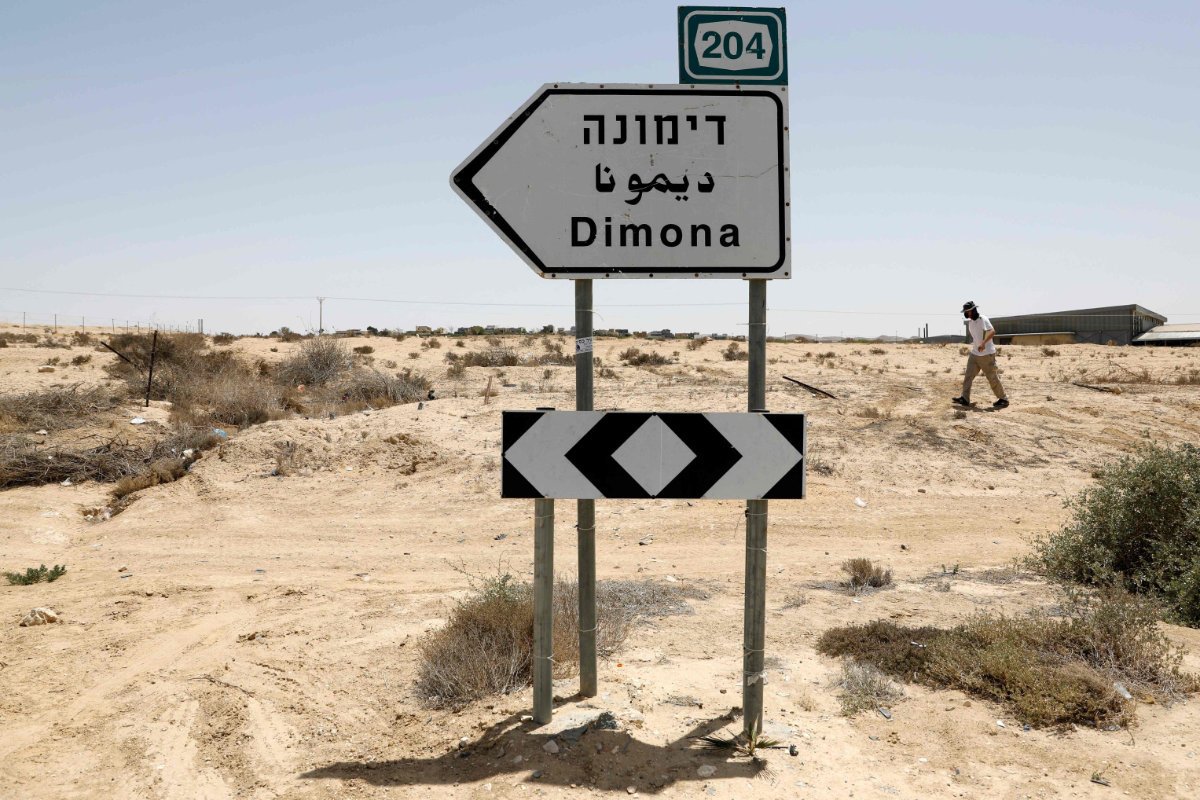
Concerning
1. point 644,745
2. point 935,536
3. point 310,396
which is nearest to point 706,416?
point 644,745

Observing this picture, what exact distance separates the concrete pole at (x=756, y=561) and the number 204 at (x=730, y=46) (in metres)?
0.98

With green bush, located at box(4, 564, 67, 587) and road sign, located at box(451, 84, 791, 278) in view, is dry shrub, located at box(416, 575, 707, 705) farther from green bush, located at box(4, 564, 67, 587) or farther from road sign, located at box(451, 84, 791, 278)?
green bush, located at box(4, 564, 67, 587)

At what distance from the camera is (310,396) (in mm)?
19531

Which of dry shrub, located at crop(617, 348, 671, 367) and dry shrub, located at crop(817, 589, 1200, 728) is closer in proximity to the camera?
dry shrub, located at crop(817, 589, 1200, 728)

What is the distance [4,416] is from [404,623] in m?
11.9

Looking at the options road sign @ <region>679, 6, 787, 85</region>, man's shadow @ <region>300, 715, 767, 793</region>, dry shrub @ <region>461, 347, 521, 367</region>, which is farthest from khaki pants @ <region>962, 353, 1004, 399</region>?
Answer: man's shadow @ <region>300, 715, 767, 793</region>

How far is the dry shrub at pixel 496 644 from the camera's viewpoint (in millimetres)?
4379

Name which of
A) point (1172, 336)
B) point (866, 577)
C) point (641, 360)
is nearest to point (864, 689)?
point (866, 577)

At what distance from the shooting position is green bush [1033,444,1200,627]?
622cm

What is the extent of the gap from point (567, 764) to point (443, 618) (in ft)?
7.94

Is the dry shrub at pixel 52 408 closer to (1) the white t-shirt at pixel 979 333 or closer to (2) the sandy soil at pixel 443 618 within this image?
(2) the sandy soil at pixel 443 618

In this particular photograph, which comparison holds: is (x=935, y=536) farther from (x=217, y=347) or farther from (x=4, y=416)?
(x=217, y=347)

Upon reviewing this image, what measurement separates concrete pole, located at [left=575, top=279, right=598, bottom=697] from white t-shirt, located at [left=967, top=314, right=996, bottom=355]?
13.8 m

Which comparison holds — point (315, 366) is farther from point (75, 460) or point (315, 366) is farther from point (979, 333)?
point (979, 333)
